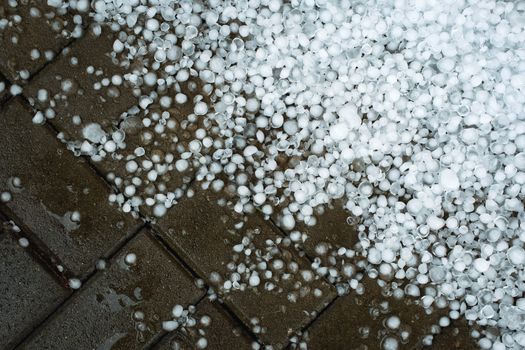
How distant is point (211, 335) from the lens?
186 centimetres

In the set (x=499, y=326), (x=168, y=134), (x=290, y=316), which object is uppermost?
(x=168, y=134)

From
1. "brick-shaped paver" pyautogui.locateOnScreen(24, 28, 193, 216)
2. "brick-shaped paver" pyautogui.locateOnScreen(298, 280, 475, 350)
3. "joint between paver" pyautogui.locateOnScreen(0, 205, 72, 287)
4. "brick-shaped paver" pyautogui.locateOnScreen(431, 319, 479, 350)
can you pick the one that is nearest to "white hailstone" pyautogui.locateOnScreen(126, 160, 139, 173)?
"brick-shaped paver" pyautogui.locateOnScreen(24, 28, 193, 216)

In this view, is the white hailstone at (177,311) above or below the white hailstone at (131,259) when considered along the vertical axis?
below

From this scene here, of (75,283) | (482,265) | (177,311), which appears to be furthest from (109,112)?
(482,265)

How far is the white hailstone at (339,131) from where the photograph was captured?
1.84 metres

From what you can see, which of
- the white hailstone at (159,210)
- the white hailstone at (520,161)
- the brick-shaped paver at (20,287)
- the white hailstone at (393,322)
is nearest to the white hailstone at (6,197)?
the brick-shaped paver at (20,287)

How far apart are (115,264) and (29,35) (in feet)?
2.61

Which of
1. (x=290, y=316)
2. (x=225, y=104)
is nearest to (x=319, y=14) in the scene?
(x=225, y=104)

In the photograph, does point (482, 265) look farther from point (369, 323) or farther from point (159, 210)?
point (159, 210)

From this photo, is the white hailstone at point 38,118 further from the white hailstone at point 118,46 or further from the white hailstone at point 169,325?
the white hailstone at point 169,325

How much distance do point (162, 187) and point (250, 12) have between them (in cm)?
63

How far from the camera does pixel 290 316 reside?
1.87 m

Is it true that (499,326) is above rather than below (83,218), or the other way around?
below

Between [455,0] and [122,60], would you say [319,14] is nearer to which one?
[455,0]
